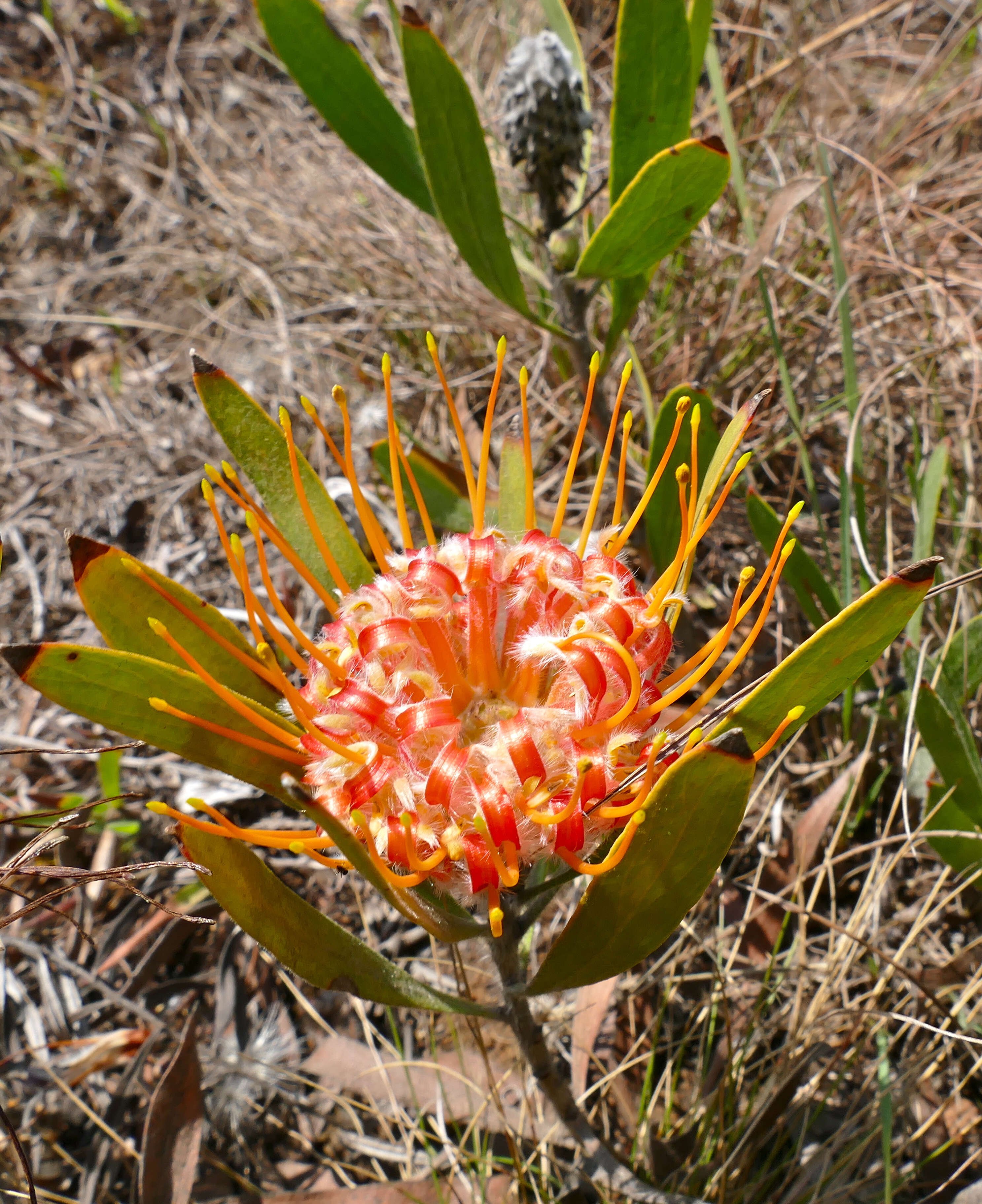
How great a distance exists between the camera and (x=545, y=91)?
3.87ft

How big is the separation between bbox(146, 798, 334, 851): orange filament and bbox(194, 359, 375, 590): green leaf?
1.08 ft

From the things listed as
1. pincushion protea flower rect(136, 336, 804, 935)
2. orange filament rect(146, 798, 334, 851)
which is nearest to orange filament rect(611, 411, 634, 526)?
pincushion protea flower rect(136, 336, 804, 935)

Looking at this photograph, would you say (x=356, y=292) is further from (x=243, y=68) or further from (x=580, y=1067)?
(x=580, y=1067)

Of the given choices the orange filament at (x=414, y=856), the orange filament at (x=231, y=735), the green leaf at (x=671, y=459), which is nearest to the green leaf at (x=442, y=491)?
the green leaf at (x=671, y=459)

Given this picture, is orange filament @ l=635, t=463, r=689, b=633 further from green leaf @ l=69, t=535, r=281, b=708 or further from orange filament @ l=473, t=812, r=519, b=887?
green leaf @ l=69, t=535, r=281, b=708

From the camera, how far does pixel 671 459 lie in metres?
1.11

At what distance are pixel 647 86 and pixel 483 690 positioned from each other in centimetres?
78

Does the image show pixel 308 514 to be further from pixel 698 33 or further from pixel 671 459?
pixel 698 33

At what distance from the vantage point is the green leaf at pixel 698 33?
108 centimetres

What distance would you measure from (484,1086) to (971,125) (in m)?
2.22

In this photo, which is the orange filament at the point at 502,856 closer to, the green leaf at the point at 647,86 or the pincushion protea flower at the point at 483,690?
the pincushion protea flower at the point at 483,690

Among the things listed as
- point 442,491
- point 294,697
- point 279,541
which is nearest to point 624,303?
point 442,491

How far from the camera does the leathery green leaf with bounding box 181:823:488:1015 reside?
0.60 m

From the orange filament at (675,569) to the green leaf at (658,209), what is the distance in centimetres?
37
